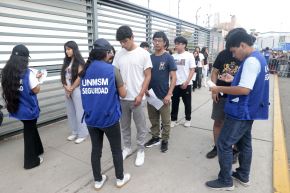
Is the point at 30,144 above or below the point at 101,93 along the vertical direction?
below

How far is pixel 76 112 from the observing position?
13.6ft

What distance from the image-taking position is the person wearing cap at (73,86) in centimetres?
384

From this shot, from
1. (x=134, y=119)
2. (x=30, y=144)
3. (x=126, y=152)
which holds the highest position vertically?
(x=134, y=119)

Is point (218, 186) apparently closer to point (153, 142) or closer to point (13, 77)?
point (153, 142)

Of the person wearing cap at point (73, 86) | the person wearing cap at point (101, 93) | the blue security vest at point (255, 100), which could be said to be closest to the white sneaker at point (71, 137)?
the person wearing cap at point (73, 86)

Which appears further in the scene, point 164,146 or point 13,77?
Result: point 164,146

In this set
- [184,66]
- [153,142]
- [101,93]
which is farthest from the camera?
[184,66]

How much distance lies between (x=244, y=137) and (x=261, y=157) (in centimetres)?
112

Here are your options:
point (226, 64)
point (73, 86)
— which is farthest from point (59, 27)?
point (226, 64)

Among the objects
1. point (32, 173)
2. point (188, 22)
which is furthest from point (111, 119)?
point (188, 22)

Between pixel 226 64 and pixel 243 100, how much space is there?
0.84 metres

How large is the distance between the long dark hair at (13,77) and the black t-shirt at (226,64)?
2.61 m

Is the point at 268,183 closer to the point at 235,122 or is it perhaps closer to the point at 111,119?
the point at 235,122

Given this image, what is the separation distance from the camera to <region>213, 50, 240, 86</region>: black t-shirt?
123 inches
